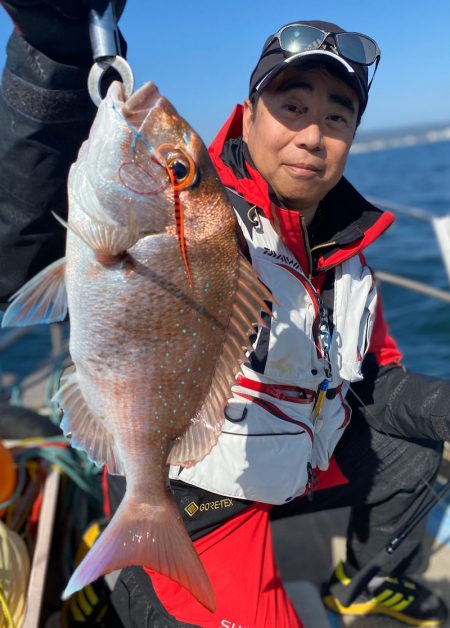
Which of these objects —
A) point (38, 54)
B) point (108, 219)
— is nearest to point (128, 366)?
point (108, 219)

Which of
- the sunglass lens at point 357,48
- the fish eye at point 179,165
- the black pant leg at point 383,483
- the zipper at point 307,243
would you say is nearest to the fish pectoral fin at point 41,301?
the fish eye at point 179,165

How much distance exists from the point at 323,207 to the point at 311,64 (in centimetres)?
65

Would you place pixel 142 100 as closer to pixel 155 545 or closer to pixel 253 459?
pixel 155 545

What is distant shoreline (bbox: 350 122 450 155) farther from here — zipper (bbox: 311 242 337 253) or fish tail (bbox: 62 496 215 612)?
fish tail (bbox: 62 496 215 612)

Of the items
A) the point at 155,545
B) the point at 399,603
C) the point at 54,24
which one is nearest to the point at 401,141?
the point at 399,603

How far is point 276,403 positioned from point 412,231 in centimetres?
1519

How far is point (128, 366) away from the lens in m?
1.38

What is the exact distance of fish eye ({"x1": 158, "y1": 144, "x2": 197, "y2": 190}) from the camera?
132cm

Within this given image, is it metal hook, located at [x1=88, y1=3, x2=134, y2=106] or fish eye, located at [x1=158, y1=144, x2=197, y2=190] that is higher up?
metal hook, located at [x1=88, y1=3, x2=134, y2=106]

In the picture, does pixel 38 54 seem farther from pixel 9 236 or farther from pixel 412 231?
pixel 412 231

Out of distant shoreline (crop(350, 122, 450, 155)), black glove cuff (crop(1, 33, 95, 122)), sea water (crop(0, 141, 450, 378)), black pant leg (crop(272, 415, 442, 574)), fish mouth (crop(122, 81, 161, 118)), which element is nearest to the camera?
fish mouth (crop(122, 81, 161, 118))

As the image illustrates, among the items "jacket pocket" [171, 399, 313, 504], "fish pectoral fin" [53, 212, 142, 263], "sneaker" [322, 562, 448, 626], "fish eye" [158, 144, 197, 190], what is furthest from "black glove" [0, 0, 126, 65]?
"sneaker" [322, 562, 448, 626]

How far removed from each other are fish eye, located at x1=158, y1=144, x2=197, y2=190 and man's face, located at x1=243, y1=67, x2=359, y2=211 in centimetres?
80

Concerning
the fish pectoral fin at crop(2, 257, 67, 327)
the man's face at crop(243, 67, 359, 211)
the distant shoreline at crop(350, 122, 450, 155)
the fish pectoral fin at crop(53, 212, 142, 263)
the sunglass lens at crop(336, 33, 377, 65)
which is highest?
the distant shoreline at crop(350, 122, 450, 155)
